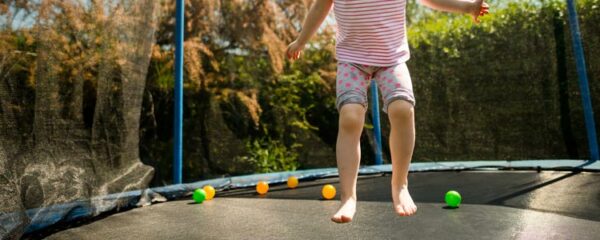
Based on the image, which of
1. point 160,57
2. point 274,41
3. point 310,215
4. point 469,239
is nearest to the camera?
point 469,239

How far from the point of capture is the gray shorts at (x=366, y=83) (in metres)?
1.52

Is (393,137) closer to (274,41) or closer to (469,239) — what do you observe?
(469,239)

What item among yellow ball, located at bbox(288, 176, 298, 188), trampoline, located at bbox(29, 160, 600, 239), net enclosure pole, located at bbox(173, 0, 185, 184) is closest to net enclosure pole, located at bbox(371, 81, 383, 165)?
trampoline, located at bbox(29, 160, 600, 239)

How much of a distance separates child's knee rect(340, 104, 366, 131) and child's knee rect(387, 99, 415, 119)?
0.31ft

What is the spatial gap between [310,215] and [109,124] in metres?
1.16

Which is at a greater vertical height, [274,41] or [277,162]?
[274,41]

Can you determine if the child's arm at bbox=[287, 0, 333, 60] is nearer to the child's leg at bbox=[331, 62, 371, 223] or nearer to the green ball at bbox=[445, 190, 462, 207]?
the child's leg at bbox=[331, 62, 371, 223]

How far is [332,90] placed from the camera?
459 centimetres

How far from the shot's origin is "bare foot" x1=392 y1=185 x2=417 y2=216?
149cm

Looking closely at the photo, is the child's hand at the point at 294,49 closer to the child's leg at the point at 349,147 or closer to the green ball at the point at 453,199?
the child's leg at the point at 349,147

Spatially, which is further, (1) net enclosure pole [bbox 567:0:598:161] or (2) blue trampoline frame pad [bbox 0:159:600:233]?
(1) net enclosure pole [bbox 567:0:598:161]

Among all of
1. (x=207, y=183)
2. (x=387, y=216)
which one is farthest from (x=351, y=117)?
(x=207, y=183)

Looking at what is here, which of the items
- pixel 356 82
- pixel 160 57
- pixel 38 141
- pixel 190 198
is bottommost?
pixel 190 198

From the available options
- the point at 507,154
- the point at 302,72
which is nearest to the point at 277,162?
the point at 302,72
